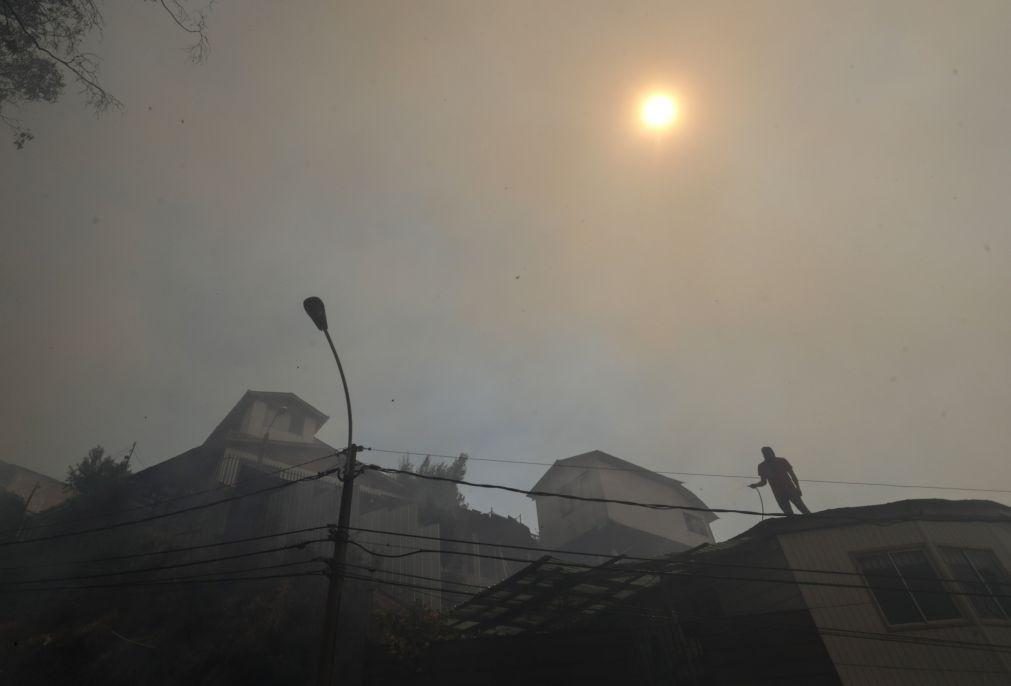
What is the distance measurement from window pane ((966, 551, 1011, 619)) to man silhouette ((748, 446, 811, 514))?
159 inches

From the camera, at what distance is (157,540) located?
1983cm

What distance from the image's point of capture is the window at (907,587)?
11266mm

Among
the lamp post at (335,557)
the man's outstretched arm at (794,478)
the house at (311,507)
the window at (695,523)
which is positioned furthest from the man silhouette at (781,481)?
the window at (695,523)

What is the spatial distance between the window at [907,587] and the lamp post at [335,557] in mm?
11634

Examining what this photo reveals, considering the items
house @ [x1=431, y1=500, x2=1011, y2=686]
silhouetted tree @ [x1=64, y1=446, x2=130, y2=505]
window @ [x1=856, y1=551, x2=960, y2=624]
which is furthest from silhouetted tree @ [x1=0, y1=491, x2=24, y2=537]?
window @ [x1=856, y1=551, x2=960, y2=624]

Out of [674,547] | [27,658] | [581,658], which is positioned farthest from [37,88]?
[674,547]

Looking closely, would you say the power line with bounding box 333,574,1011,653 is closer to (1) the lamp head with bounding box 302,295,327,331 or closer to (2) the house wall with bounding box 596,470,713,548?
(1) the lamp head with bounding box 302,295,327,331

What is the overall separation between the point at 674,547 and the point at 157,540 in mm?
28683

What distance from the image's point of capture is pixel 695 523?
34.8 metres

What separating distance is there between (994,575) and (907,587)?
2.09m

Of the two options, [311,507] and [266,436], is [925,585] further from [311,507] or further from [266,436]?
[266,436]

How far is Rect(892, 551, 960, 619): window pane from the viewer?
11218 millimetres

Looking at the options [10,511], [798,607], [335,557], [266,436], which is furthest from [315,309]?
[10,511]

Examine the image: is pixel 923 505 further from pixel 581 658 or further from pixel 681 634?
pixel 581 658
